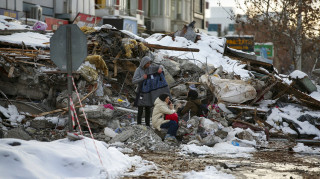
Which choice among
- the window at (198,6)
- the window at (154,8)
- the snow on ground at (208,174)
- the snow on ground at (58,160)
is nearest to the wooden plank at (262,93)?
the snow on ground at (208,174)

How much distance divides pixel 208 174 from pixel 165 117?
4.21 meters

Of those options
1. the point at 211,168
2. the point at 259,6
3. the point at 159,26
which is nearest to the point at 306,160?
the point at 211,168

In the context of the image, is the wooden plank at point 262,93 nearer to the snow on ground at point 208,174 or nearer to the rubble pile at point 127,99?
the rubble pile at point 127,99

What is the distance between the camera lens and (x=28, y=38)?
16.3 m

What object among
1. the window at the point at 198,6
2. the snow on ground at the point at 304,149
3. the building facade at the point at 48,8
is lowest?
the snow on ground at the point at 304,149

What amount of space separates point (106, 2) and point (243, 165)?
31.0m

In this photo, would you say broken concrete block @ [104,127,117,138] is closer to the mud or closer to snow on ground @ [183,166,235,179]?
the mud

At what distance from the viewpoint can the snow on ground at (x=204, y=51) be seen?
19594 millimetres

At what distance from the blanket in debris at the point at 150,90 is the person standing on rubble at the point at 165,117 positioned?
48 cm

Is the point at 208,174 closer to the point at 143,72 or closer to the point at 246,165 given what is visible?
the point at 246,165

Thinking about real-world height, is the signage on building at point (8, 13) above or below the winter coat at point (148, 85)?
above

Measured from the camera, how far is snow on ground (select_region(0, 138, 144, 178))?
20.2ft

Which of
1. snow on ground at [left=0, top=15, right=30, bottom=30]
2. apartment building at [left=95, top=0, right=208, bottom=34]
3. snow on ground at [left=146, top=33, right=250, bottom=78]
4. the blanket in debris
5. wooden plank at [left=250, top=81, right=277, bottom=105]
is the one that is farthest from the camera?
apartment building at [left=95, top=0, right=208, bottom=34]

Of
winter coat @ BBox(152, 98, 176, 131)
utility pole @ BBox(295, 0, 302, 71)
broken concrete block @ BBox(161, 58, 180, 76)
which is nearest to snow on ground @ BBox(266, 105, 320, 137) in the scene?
winter coat @ BBox(152, 98, 176, 131)
